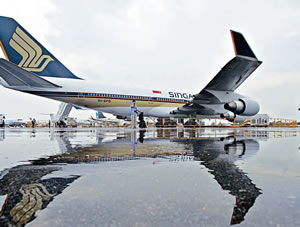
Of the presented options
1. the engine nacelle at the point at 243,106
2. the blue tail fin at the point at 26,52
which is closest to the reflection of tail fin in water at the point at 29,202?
the engine nacelle at the point at 243,106

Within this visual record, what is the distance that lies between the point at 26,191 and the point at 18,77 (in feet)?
38.6

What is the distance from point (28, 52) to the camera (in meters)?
14.1

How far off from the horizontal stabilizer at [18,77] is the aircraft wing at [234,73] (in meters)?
9.19

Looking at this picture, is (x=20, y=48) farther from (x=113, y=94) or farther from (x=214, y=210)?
(x=214, y=210)

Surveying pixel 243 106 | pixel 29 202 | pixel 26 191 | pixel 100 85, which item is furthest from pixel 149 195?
pixel 100 85

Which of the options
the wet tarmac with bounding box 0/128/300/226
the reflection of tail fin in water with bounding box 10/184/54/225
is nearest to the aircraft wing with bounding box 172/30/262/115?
the wet tarmac with bounding box 0/128/300/226

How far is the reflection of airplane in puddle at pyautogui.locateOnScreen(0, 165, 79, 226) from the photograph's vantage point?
1.11m

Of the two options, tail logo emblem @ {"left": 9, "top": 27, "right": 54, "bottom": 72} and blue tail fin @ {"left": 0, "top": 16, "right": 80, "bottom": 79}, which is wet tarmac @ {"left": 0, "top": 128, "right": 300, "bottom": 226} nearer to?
blue tail fin @ {"left": 0, "top": 16, "right": 80, "bottom": 79}

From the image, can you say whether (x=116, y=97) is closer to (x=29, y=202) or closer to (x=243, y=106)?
(x=243, y=106)

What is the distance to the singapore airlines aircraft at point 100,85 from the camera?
11.1 m

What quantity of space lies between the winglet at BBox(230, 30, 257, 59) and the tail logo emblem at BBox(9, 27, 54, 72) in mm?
11600

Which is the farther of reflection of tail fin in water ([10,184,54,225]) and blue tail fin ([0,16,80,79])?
blue tail fin ([0,16,80,79])

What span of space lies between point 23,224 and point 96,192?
0.53m

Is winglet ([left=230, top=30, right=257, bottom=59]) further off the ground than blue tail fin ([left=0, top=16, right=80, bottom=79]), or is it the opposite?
blue tail fin ([left=0, top=16, right=80, bottom=79])
